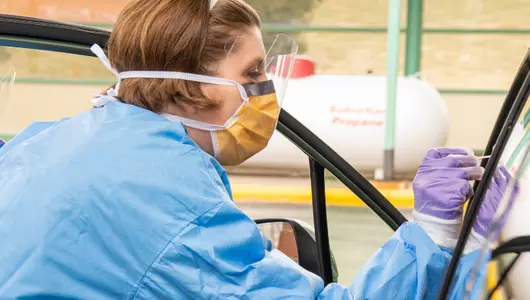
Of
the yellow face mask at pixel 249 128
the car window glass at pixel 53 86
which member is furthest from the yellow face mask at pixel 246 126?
the car window glass at pixel 53 86

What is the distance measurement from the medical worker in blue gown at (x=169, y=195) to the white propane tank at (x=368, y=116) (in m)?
5.72

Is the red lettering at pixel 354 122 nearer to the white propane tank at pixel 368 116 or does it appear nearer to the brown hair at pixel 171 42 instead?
the white propane tank at pixel 368 116

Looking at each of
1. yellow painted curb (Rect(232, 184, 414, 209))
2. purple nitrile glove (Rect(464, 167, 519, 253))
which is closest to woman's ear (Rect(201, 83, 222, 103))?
purple nitrile glove (Rect(464, 167, 519, 253))

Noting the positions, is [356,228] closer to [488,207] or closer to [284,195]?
[284,195]

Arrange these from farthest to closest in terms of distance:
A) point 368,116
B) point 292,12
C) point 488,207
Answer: point 292,12, point 368,116, point 488,207

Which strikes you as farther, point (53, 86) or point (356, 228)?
point (53, 86)

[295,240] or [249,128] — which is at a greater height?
[249,128]

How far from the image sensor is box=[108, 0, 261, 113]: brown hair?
1.22 m

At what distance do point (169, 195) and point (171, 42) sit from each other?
0.29 m

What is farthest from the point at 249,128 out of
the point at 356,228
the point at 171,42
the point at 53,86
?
the point at 53,86

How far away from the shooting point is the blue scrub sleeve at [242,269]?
40.6 inches

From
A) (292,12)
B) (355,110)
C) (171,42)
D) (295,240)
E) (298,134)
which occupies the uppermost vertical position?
(171,42)

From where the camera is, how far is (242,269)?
41.9 inches

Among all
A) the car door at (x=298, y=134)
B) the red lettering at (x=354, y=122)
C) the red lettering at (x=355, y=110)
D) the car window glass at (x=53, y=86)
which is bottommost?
the car window glass at (x=53, y=86)
